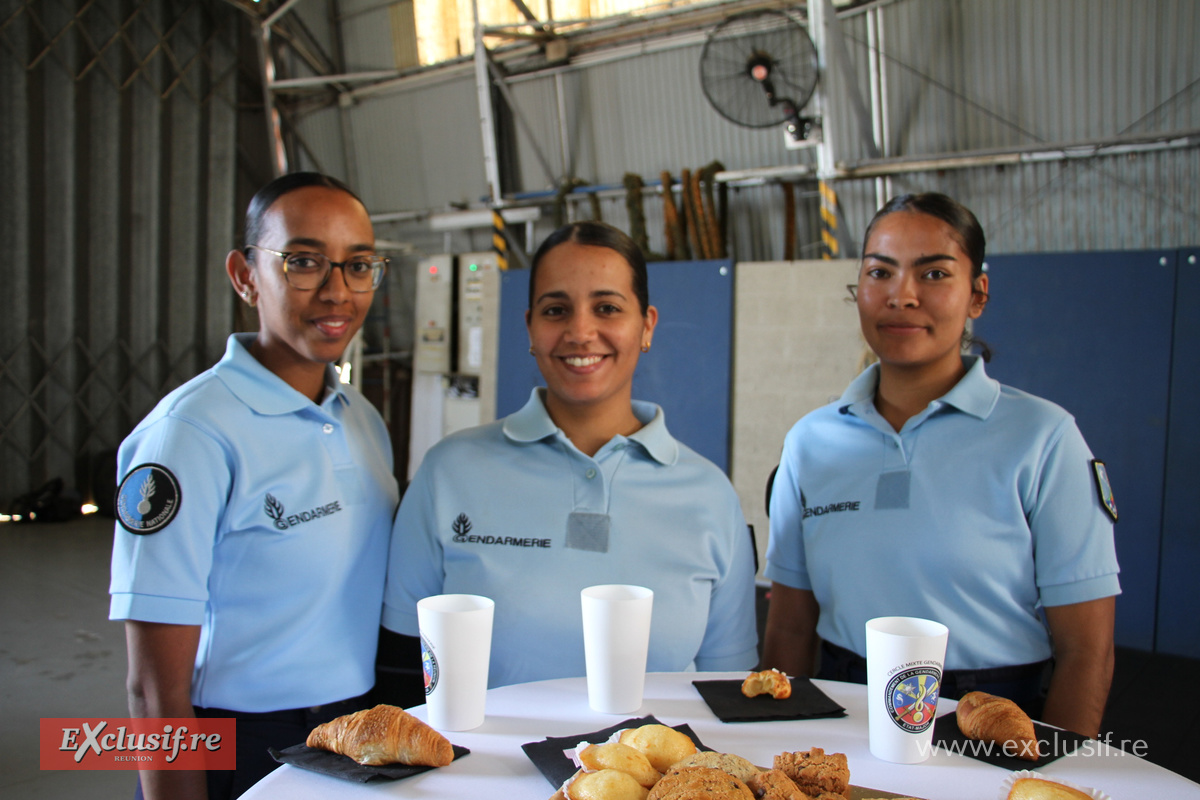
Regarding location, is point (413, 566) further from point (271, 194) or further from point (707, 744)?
point (271, 194)

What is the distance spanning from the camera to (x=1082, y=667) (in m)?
1.39

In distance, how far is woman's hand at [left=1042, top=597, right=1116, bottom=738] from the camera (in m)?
1.38

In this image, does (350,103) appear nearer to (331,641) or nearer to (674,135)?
(674,135)

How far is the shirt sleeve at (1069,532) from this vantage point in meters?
1.40

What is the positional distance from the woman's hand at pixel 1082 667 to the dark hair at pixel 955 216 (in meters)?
0.65

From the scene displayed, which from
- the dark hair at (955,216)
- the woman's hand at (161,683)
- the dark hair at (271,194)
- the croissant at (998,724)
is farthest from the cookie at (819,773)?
the dark hair at (271,194)

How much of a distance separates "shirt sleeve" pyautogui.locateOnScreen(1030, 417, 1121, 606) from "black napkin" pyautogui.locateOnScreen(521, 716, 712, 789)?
2.63 ft

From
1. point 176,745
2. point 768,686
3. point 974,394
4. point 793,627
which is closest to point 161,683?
point 176,745

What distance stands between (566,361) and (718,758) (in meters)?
0.84

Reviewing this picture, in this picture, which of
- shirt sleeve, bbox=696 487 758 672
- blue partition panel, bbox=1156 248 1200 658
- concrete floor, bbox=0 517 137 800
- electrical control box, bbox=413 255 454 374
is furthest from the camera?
electrical control box, bbox=413 255 454 374

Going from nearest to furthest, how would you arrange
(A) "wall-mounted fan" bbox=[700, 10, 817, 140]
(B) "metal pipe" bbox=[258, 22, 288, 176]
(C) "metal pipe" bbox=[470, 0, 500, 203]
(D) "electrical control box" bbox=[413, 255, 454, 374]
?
1. (A) "wall-mounted fan" bbox=[700, 10, 817, 140]
2. (C) "metal pipe" bbox=[470, 0, 500, 203]
3. (D) "electrical control box" bbox=[413, 255, 454, 374]
4. (B) "metal pipe" bbox=[258, 22, 288, 176]

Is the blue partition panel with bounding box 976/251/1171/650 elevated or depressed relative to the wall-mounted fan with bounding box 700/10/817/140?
depressed

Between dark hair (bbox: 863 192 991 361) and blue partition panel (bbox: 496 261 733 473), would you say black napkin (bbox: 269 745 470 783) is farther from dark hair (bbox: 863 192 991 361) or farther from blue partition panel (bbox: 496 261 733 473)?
blue partition panel (bbox: 496 261 733 473)

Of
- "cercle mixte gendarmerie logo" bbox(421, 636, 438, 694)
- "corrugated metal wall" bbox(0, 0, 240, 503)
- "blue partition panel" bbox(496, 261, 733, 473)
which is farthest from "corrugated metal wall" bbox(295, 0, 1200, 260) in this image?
"cercle mixte gendarmerie logo" bbox(421, 636, 438, 694)
